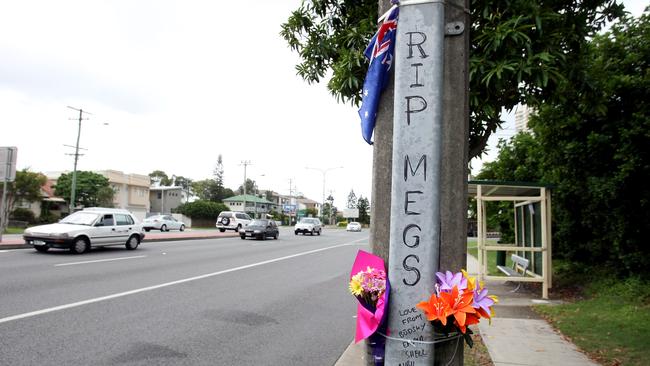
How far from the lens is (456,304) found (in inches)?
80.1

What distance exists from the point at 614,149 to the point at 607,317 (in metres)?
3.55

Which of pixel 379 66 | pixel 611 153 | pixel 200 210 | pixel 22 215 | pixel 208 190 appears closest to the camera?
pixel 379 66

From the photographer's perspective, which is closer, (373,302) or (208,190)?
(373,302)

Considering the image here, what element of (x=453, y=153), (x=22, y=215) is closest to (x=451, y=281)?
(x=453, y=153)

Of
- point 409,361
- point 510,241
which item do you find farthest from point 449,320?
point 510,241

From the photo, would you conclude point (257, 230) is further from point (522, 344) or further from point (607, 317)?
point (522, 344)

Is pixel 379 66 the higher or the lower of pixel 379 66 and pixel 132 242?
the higher

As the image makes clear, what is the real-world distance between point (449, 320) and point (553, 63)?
127 inches

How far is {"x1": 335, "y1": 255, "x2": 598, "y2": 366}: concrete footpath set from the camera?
215 inches

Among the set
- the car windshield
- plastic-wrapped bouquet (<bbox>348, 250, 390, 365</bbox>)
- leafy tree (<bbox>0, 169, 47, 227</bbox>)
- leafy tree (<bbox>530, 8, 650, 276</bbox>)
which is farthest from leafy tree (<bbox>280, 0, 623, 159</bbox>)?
leafy tree (<bbox>0, 169, 47, 227</bbox>)

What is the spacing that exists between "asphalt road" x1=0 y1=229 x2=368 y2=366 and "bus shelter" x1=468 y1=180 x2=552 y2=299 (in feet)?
12.1

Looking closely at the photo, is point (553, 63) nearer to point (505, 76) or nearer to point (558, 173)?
point (505, 76)

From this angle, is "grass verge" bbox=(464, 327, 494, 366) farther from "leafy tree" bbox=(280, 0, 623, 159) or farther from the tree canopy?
the tree canopy

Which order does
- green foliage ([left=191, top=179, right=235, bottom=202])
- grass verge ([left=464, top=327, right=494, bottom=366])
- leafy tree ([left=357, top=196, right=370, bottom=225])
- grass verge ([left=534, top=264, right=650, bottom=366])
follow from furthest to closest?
1. leafy tree ([left=357, top=196, right=370, bottom=225])
2. green foliage ([left=191, top=179, right=235, bottom=202])
3. grass verge ([left=534, top=264, right=650, bottom=366])
4. grass verge ([left=464, top=327, right=494, bottom=366])
